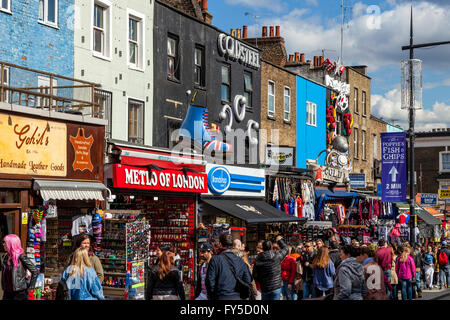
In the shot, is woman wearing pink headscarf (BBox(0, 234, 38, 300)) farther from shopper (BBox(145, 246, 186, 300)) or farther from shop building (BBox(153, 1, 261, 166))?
shop building (BBox(153, 1, 261, 166))

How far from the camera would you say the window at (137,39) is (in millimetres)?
22156

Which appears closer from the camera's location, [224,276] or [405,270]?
[224,276]

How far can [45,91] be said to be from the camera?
16.7 meters

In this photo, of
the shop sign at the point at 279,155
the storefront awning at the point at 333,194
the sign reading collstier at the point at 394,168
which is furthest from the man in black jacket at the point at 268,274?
the storefront awning at the point at 333,194

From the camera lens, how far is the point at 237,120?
28297 millimetres

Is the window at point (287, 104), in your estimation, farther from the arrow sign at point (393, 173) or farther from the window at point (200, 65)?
the arrow sign at point (393, 173)

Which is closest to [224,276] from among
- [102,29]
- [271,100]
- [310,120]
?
[102,29]

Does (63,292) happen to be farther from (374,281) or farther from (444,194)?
(444,194)

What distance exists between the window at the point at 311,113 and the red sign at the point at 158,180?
557 inches

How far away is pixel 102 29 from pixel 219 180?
670 cm

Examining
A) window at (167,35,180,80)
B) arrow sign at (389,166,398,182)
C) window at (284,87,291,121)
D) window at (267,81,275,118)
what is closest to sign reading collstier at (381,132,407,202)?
arrow sign at (389,166,398,182)

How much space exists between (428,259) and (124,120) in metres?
13.5

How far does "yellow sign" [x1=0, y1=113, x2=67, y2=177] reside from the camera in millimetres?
14984
